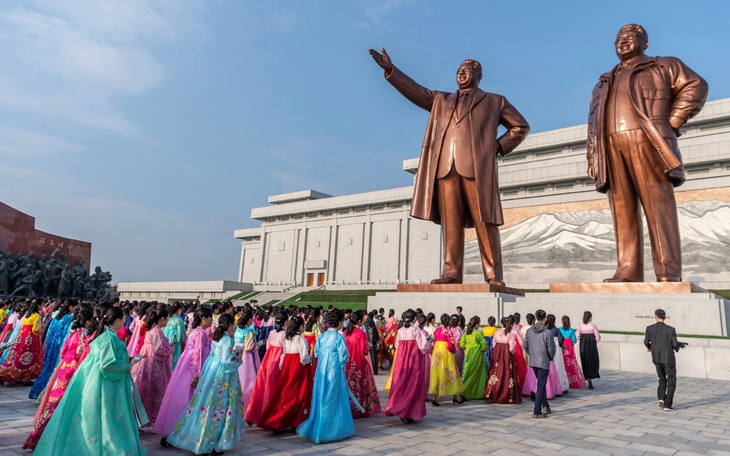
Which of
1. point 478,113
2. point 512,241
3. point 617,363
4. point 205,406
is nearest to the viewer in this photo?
point 205,406

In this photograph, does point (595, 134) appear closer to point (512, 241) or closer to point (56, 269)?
point (512, 241)

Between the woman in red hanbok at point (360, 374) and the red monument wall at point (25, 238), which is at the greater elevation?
the red monument wall at point (25, 238)

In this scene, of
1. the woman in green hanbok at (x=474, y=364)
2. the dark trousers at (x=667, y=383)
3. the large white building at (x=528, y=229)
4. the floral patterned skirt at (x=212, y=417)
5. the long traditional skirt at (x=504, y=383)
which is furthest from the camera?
the large white building at (x=528, y=229)

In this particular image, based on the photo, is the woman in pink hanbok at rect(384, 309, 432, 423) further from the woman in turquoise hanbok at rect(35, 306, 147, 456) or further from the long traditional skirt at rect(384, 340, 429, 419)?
the woman in turquoise hanbok at rect(35, 306, 147, 456)

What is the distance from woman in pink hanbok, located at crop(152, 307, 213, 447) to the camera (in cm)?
455

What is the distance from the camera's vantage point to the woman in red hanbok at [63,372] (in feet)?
13.6

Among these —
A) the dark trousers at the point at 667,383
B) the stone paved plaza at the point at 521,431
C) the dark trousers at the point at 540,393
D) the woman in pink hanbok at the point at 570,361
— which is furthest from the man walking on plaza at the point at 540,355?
the woman in pink hanbok at the point at 570,361

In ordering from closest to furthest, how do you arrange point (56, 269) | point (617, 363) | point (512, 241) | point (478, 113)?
point (617, 363) < point (478, 113) < point (56, 269) < point (512, 241)

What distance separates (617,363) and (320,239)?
3107cm

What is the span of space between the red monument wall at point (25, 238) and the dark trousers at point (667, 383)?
27.9 m

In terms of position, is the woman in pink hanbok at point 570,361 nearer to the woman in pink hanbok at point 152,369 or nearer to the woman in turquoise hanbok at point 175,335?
the woman in turquoise hanbok at point 175,335

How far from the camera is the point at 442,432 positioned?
4.94 meters

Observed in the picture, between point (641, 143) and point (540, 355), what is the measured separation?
621 centimetres

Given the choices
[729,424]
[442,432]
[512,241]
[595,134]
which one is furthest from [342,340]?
[512,241]
